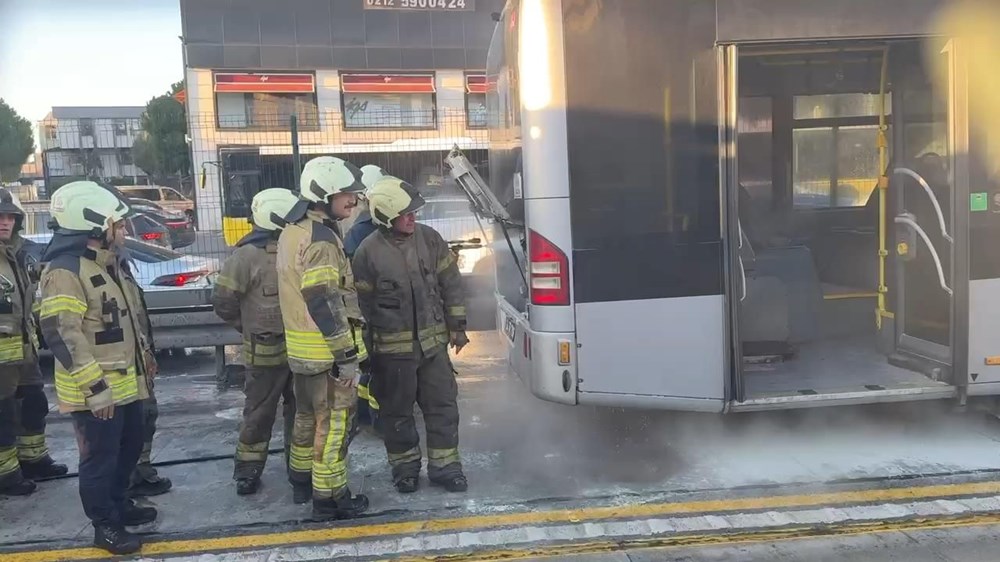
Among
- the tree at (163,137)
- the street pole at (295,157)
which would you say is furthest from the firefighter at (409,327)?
the tree at (163,137)

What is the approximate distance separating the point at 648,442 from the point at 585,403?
983mm

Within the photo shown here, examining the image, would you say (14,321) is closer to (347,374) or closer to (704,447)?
(347,374)

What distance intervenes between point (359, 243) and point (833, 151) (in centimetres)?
440

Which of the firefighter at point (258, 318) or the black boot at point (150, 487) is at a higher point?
the firefighter at point (258, 318)

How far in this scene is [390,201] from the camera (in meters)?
4.56

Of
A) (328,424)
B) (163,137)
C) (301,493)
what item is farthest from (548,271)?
(163,137)

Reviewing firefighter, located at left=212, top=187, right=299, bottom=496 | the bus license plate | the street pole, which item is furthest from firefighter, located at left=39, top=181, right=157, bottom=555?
the street pole

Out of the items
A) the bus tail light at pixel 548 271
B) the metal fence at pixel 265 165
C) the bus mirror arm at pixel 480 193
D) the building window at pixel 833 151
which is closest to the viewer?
the bus tail light at pixel 548 271

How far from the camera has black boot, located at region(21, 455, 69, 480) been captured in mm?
5105

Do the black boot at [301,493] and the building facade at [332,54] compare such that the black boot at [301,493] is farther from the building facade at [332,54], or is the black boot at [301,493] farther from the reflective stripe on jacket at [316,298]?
the building facade at [332,54]

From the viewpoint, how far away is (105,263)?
4.12 m

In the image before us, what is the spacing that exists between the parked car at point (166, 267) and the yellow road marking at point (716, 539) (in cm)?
499

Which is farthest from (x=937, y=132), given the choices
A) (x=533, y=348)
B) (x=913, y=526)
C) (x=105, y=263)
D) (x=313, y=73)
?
(x=313, y=73)

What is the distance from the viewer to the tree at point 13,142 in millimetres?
36625
